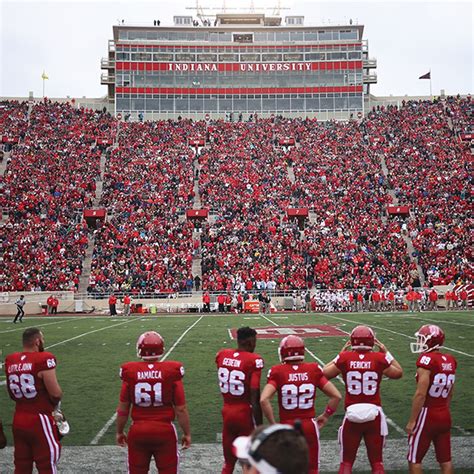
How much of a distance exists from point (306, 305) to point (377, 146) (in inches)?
875

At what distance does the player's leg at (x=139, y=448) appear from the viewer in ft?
17.9

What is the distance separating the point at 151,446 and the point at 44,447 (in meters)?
1.01

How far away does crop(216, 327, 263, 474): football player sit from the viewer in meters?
5.97

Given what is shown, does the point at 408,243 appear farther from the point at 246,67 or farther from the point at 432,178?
the point at 246,67

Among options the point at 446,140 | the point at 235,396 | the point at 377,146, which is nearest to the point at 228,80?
the point at 377,146

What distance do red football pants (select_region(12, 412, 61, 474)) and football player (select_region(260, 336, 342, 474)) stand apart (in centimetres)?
194

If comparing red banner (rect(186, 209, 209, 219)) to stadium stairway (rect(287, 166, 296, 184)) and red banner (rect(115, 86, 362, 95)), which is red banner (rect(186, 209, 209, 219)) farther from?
red banner (rect(115, 86, 362, 95))

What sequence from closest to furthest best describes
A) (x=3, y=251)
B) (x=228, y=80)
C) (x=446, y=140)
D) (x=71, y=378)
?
(x=71, y=378) → (x=3, y=251) → (x=446, y=140) → (x=228, y=80)

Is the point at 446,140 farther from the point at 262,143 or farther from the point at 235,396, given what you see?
the point at 235,396

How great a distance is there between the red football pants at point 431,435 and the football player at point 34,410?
3276mm

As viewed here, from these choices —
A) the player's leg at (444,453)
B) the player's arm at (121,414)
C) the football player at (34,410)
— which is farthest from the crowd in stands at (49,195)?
the player's leg at (444,453)

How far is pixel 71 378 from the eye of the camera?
12.6m

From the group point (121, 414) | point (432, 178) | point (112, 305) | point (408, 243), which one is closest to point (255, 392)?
point (121, 414)

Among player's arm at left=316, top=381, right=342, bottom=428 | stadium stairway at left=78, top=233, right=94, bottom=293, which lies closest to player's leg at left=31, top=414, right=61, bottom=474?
player's arm at left=316, top=381, right=342, bottom=428
